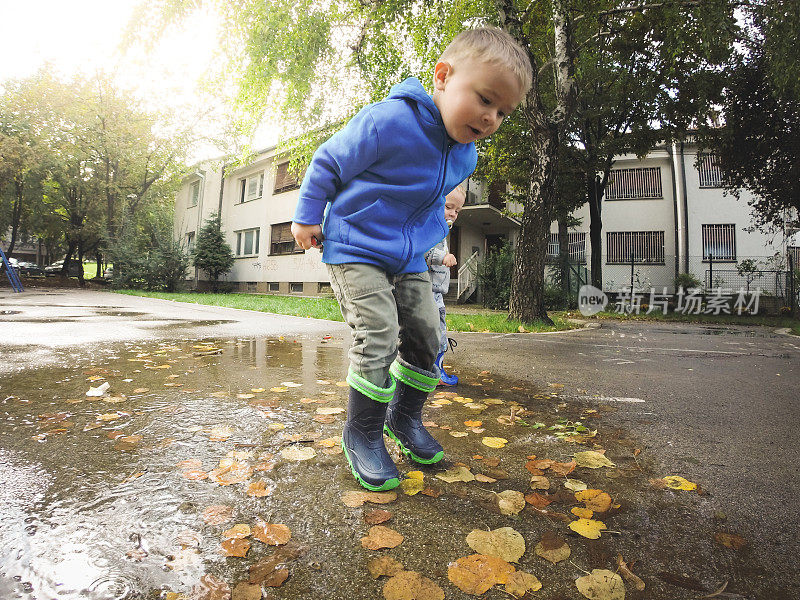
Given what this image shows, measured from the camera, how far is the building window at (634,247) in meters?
22.5

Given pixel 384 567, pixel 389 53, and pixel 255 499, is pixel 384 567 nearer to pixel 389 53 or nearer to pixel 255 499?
pixel 255 499

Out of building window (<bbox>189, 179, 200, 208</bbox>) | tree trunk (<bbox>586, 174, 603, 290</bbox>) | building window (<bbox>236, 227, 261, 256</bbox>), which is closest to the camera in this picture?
tree trunk (<bbox>586, 174, 603, 290</bbox>)

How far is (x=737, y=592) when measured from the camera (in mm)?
1066

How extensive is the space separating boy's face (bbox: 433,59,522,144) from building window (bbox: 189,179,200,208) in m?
30.8

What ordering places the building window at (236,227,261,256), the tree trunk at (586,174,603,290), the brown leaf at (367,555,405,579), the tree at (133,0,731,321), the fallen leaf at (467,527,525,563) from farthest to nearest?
the building window at (236,227,261,256), the tree trunk at (586,174,603,290), the tree at (133,0,731,321), the fallen leaf at (467,527,525,563), the brown leaf at (367,555,405,579)

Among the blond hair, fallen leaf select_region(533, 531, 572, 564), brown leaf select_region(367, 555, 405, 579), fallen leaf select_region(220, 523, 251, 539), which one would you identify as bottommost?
fallen leaf select_region(533, 531, 572, 564)

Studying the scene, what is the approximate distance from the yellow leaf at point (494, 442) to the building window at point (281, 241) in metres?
20.2

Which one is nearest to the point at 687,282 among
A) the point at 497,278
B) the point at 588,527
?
the point at 497,278

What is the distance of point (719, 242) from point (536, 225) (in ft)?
60.2

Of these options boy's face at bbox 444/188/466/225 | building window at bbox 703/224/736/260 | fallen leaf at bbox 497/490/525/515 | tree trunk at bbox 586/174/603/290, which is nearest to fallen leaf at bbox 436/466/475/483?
fallen leaf at bbox 497/490/525/515

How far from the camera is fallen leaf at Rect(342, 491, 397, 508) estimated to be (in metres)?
1.46

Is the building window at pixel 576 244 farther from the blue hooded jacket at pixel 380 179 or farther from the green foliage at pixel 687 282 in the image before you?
the blue hooded jacket at pixel 380 179

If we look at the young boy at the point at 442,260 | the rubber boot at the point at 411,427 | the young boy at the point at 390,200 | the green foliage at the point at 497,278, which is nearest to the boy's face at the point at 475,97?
the young boy at the point at 390,200

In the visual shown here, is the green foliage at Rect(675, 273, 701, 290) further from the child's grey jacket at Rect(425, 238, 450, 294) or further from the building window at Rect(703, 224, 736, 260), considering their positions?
the child's grey jacket at Rect(425, 238, 450, 294)
